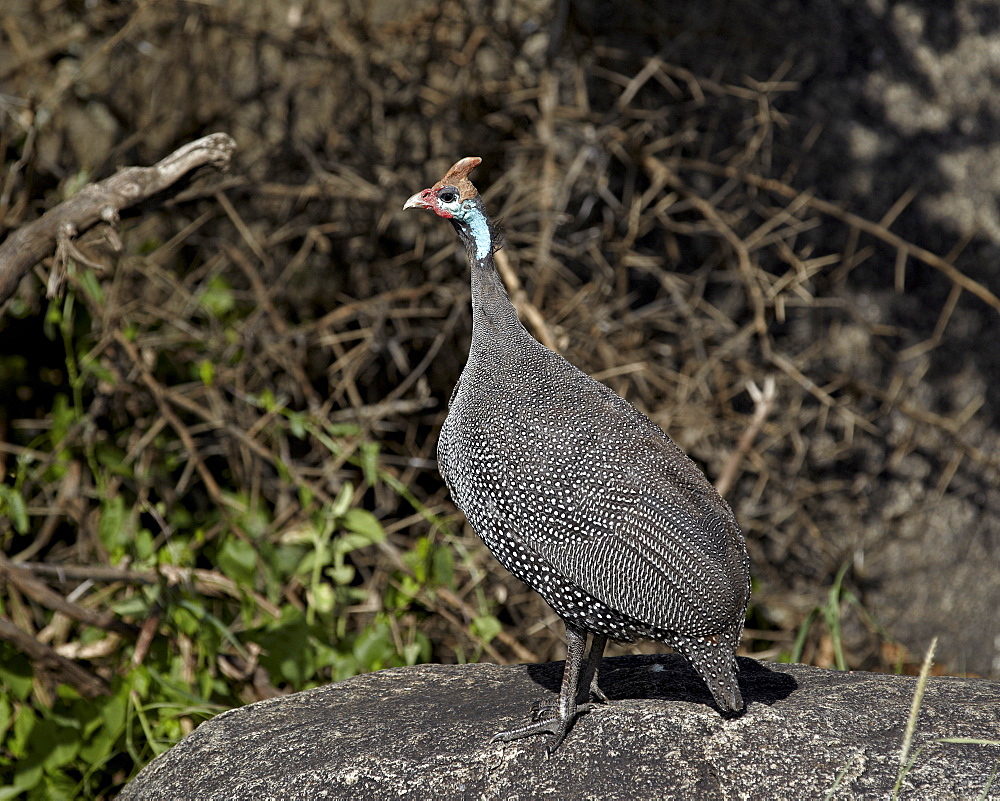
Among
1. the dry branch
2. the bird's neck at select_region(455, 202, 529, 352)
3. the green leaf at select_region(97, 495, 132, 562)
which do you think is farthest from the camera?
the green leaf at select_region(97, 495, 132, 562)

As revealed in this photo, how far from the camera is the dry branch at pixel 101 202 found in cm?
344

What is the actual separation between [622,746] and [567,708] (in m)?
0.17

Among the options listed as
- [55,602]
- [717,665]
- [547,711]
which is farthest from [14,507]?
[717,665]

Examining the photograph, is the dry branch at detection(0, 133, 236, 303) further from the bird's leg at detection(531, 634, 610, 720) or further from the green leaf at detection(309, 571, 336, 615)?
the bird's leg at detection(531, 634, 610, 720)

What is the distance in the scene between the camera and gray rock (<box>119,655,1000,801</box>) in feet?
8.13

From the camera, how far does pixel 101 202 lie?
11.4 ft

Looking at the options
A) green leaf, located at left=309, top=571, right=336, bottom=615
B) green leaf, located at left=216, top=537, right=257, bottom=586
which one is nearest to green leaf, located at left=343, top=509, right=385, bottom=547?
green leaf, located at left=309, top=571, right=336, bottom=615

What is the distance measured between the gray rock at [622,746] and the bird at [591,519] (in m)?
0.11

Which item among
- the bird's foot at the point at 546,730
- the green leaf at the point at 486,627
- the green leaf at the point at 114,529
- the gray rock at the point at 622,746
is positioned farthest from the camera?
the green leaf at the point at 114,529

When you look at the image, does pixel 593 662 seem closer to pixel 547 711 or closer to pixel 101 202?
pixel 547 711

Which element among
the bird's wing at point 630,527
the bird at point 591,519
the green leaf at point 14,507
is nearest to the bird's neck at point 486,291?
the bird at point 591,519

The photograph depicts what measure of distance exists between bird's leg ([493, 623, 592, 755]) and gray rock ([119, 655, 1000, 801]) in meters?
0.03

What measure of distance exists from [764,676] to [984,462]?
2.29m

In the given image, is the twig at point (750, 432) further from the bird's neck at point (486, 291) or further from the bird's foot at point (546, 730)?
the bird's foot at point (546, 730)
